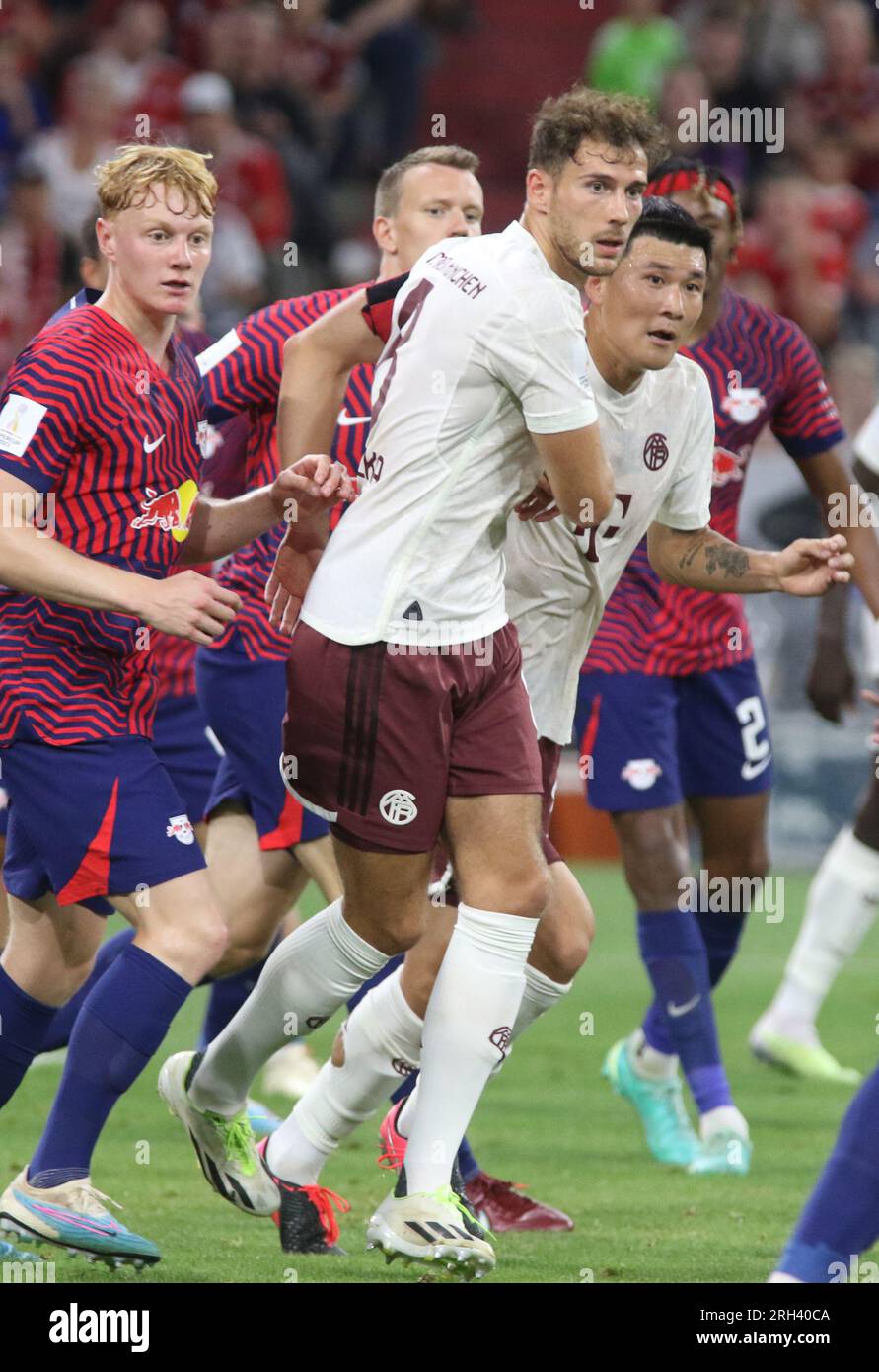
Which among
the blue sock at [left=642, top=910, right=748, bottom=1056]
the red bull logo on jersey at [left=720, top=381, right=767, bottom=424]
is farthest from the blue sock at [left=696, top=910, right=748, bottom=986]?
the red bull logo on jersey at [left=720, top=381, right=767, bottom=424]

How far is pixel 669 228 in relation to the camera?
16.1 ft

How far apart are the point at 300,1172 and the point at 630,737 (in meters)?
1.99

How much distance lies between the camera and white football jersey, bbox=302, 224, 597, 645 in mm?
4023

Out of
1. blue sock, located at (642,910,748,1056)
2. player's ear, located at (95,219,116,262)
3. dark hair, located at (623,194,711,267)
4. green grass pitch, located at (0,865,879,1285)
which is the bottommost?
green grass pitch, located at (0,865,879,1285)

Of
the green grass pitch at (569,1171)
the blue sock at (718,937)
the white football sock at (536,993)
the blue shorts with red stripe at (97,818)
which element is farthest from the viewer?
the blue sock at (718,937)

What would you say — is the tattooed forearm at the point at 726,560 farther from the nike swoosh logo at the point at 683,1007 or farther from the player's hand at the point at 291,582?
the nike swoosh logo at the point at 683,1007

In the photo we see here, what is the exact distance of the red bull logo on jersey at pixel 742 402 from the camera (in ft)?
20.4

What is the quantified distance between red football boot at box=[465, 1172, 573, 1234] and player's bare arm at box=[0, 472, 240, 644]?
5.46ft

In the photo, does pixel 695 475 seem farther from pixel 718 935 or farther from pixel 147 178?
pixel 718 935

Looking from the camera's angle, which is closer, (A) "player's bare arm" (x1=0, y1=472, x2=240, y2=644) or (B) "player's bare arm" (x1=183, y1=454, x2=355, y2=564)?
(A) "player's bare arm" (x1=0, y1=472, x2=240, y2=644)

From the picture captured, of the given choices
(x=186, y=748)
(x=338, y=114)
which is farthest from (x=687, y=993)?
(x=338, y=114)

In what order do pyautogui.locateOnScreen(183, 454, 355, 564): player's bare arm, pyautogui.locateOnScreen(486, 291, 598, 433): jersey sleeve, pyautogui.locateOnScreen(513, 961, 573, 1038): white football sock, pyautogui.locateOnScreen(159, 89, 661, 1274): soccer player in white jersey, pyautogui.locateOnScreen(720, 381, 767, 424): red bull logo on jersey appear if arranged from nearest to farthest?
1. pyautogui.locateOnScreen(486, 291, 598, 433): jersey sleeve
2. pyautogui.locateOnScreen(159, 89, 661, 1274): soccer player in white jersey
3. pyautogui.locateOnScreen(183, 454, 355, 564): player's bare arm
4. pyautogui.locateOnScreen(513, 961, 573, 1038): white football sock
5. pyautogui.locateOnScreen(720, 381, 767, 424): red bull logo on jersey

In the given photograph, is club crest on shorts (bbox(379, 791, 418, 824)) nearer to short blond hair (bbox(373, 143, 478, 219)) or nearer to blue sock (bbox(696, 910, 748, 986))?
short blond hair (bbox(373, 143, 478, 219))

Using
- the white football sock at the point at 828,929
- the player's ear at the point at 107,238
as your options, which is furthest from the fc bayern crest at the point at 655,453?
the white football sock at the point at 828,929
